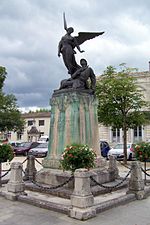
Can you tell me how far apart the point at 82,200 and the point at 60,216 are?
2.36 feet

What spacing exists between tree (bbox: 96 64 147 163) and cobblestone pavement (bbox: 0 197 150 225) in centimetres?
1307

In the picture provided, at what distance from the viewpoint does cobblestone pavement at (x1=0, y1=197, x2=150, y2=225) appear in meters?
6.48

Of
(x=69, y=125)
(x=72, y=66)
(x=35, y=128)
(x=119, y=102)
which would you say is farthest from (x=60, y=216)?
(x=35, y=128)

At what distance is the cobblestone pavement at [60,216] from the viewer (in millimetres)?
6477

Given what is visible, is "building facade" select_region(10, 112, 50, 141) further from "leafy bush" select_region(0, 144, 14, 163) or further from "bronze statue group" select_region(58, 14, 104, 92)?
"leafy bush" select_region(0, 144, 14, 163)

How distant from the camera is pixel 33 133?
173 feet

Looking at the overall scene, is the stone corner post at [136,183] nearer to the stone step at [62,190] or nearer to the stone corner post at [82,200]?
the stone step at [62,190]

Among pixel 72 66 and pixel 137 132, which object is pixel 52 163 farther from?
pixel 137 132

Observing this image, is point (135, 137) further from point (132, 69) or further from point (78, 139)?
point (78, 139)

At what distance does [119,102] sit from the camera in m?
21.2

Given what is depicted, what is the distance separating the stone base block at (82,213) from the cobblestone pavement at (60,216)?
0.37ft

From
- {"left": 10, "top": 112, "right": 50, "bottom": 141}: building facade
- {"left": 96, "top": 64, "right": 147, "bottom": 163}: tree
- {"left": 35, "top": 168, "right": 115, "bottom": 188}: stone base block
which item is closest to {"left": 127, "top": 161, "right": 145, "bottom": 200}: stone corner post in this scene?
{"left": 35, "top": 168, "right": 115, "bottom": 188}: stone base block

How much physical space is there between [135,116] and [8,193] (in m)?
14.5

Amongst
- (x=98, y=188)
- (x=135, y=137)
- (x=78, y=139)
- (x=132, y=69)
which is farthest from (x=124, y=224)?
(x=135, y=137)
